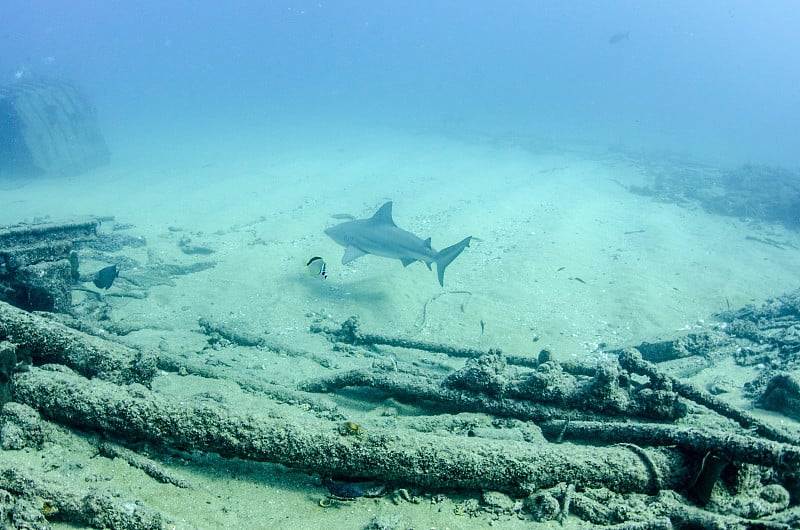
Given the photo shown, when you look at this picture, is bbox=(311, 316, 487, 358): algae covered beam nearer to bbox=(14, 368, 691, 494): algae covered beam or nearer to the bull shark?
the bull shark

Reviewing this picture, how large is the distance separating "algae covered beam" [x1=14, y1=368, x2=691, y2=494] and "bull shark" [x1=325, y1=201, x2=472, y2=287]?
5.16m

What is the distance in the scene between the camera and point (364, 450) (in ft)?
8.66

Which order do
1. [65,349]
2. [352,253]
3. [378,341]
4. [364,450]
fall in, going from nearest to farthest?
[364,450]
[65,349]
[378,341]
[352,253]

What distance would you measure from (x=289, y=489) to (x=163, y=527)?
2.48ft

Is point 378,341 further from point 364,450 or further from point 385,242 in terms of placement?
point 364,450

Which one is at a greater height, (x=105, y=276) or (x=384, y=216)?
(x=384, y=216)

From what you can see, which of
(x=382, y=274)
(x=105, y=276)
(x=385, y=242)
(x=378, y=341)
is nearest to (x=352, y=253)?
(x=385, y=242)

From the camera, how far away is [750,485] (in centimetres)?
262

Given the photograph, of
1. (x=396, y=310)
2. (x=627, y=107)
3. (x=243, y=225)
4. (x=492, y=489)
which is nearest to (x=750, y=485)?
(x=492, y=489)

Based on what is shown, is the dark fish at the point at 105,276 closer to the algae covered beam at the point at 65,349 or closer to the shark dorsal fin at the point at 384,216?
the algae covered beam at the point at 65,349

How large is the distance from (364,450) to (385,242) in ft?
19.5

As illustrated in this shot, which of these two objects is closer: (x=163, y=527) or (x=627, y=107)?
(x=163, y=527)

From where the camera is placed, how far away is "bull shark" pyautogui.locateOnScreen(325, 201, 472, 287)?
8.01 m

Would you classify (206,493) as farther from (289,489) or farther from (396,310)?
(396,310)
